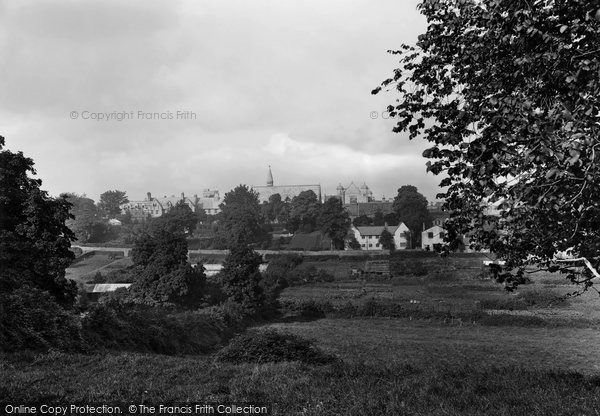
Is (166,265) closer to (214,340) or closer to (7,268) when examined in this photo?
(214,340)

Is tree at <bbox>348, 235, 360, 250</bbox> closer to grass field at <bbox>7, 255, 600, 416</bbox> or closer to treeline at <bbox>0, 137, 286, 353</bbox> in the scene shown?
treeline at <bbox>0, 137, 286, 353</bbox>

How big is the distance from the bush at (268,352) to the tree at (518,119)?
9.26 m

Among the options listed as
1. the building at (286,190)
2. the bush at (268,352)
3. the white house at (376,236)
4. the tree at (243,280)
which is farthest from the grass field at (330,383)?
the building at (286,190)

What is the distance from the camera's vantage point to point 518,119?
15.8 ft

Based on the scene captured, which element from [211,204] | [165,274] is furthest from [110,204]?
[165,274]

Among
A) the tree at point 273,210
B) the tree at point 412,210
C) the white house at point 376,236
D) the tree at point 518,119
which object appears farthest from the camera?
the tree at point 273,210

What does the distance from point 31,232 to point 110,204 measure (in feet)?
457

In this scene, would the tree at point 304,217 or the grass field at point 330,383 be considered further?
the tree at point 304,217

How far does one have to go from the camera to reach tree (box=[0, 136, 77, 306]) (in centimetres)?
2252

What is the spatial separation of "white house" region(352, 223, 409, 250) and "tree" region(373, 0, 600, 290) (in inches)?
3211

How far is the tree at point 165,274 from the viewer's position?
41.5 metres

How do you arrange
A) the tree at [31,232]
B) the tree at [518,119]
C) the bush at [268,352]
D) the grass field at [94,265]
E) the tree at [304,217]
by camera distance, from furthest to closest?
the tree at [304,217] → the grass field at [94,265] → the tree at [31,232] → the bush at [268,352] → the tree at [518,119]

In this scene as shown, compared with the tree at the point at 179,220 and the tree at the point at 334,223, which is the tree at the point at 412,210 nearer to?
the tree at the point at 334,223

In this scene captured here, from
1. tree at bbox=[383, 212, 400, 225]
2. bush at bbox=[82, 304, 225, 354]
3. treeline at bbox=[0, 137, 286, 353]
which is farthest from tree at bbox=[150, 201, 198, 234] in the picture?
bush at bbox=[82, 304, 225, 354]
